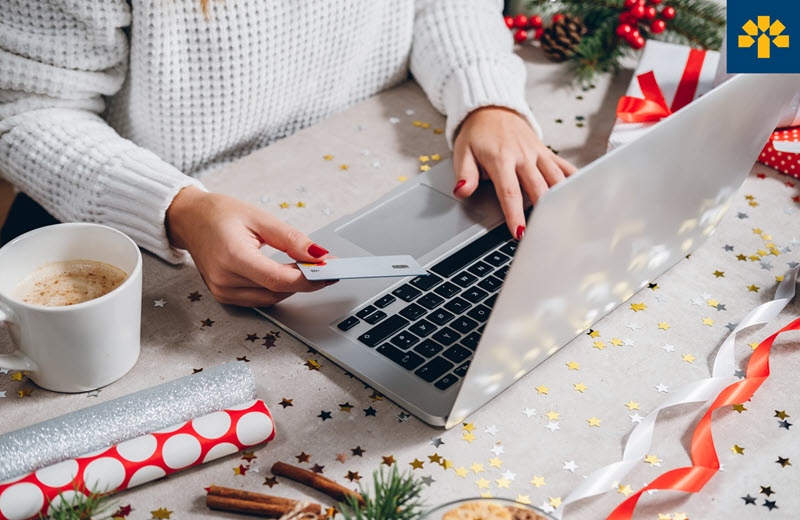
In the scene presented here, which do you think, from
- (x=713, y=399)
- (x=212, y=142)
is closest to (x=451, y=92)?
(x=212, y=142)

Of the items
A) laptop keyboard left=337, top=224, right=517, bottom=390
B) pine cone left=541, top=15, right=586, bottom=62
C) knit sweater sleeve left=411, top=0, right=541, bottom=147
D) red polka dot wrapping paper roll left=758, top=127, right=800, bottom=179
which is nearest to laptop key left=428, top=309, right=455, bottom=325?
laptop keyboard left=337, top=224, right=517, bottom=390

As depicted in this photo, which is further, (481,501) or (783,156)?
(783,156)

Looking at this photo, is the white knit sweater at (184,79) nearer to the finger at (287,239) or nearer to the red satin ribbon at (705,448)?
the finger at (287,239)

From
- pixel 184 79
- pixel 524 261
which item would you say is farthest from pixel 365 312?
pixel 184 79

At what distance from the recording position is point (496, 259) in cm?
79

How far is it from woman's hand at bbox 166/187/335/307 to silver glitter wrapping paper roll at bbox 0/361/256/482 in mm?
99

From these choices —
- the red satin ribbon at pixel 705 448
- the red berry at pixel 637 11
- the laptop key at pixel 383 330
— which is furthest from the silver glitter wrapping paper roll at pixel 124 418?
the red berry at pixel 637 11

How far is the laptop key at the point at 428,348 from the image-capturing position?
2.19 ft

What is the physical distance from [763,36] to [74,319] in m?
0.86

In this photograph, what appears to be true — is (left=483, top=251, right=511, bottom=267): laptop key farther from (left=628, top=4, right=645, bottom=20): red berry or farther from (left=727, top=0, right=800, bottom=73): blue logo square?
(left=628, top=4, right=645, bottom=20): red berry

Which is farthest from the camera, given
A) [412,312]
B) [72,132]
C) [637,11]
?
[637,11]

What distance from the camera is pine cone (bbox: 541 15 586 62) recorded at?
1.16 meters

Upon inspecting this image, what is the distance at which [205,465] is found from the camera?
0.59 metres

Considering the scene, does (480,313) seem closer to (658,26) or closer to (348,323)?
(348,323)
